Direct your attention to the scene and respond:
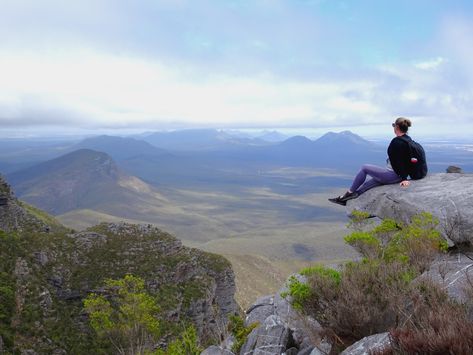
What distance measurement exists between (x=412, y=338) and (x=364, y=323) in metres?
2.56

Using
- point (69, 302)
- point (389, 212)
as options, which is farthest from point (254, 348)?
point (69, 302)

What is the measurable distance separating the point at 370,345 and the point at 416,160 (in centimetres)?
987

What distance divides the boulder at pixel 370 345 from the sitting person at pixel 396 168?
9090 mm

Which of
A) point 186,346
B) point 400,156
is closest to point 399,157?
point 400,156

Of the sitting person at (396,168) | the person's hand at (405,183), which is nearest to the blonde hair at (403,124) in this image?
the sitting person at (396,168)

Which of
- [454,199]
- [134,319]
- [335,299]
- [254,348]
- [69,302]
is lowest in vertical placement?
[69,302]

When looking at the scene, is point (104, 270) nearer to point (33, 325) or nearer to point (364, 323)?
point (33, 325)

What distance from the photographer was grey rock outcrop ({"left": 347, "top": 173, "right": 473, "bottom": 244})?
13.6m

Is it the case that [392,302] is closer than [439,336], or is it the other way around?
[439,336]

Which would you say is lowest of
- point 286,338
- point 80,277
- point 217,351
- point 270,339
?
point 80,277

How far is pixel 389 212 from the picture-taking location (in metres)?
16.2

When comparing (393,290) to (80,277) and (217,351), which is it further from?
(80,277)

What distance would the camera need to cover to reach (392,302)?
9250 mm

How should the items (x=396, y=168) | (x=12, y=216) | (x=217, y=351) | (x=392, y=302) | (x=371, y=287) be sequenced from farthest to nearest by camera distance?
(x=12, y=216), (x=396, y=168), (x=217, y=351), (x=371, y=287), (x=392, y=302)
